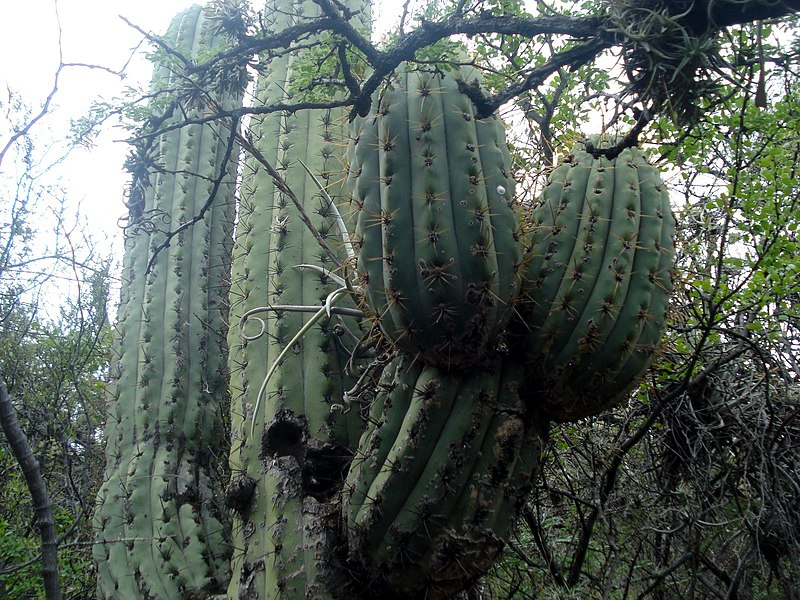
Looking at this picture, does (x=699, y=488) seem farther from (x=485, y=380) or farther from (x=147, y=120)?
(x=147, y=120)

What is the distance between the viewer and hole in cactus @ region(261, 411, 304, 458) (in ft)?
7.68

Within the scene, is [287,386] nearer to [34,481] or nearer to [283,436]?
[283,436]

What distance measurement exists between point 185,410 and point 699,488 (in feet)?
7.64

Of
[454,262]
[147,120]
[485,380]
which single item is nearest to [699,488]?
[485,380]

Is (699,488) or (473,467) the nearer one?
(473,467)

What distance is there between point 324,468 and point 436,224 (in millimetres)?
984

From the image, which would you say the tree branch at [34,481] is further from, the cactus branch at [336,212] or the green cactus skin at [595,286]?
the green cactus skin at [595,286]

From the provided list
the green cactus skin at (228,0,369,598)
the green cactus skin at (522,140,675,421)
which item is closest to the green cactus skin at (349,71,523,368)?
the green cactus skin at (522,140,675,421)

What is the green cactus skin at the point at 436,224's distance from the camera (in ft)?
5.78

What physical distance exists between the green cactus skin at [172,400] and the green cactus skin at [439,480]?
137 cm

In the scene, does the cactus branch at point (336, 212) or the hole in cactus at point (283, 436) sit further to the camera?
the cactus branch at point (336, 212)

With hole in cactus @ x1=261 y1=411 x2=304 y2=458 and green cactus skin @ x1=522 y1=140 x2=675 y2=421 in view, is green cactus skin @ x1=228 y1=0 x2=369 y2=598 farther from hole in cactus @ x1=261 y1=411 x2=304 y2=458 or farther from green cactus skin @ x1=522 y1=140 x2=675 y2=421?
green cactus skin @ x1=522 y1=140 x2=675 y2=421

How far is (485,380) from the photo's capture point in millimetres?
1892

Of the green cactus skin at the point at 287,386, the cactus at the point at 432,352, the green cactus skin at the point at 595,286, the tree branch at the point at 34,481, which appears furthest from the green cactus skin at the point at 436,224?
the tree branch at the point at 34,481
